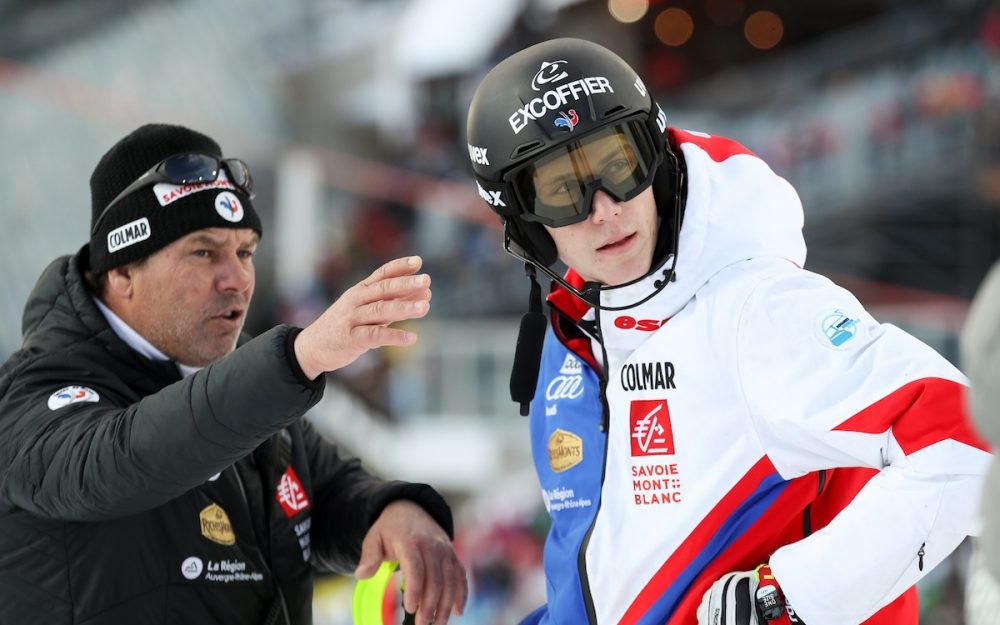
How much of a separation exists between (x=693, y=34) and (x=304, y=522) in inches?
593

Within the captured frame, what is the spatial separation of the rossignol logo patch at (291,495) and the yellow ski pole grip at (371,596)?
30cm

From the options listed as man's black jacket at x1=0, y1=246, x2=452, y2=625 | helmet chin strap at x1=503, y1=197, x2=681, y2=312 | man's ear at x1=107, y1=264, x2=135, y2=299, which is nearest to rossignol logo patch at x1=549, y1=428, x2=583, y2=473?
helmet chin strap at x1=503, y1=197, x2=681, y2=312

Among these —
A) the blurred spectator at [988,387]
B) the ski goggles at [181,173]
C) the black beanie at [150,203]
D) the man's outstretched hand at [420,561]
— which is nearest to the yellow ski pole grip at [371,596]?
the man's outstretched hand at [420,561]

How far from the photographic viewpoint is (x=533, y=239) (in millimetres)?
2371

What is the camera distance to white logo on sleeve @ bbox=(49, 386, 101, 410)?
2.25 meters

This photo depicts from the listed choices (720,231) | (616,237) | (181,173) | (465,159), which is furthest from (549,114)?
(465,159)

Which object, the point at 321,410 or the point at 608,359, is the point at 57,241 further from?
the point at 608,359

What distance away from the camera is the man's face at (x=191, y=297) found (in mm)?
2611

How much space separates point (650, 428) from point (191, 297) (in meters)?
1.14

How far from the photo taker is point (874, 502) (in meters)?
1.82

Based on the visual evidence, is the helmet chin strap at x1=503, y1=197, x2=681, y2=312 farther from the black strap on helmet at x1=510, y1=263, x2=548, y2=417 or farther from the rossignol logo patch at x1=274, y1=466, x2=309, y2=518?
the rossignol logo patch at x1=274, y1=466, x2=309, y2=518

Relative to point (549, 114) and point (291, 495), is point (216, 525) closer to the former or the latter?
point (291, 495)

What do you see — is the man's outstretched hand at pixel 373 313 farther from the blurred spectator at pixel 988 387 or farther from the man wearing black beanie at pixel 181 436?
the blurred spectator at pixel 988 387

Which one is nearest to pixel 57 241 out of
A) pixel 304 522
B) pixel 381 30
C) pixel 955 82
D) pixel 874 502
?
pixel 381 30
